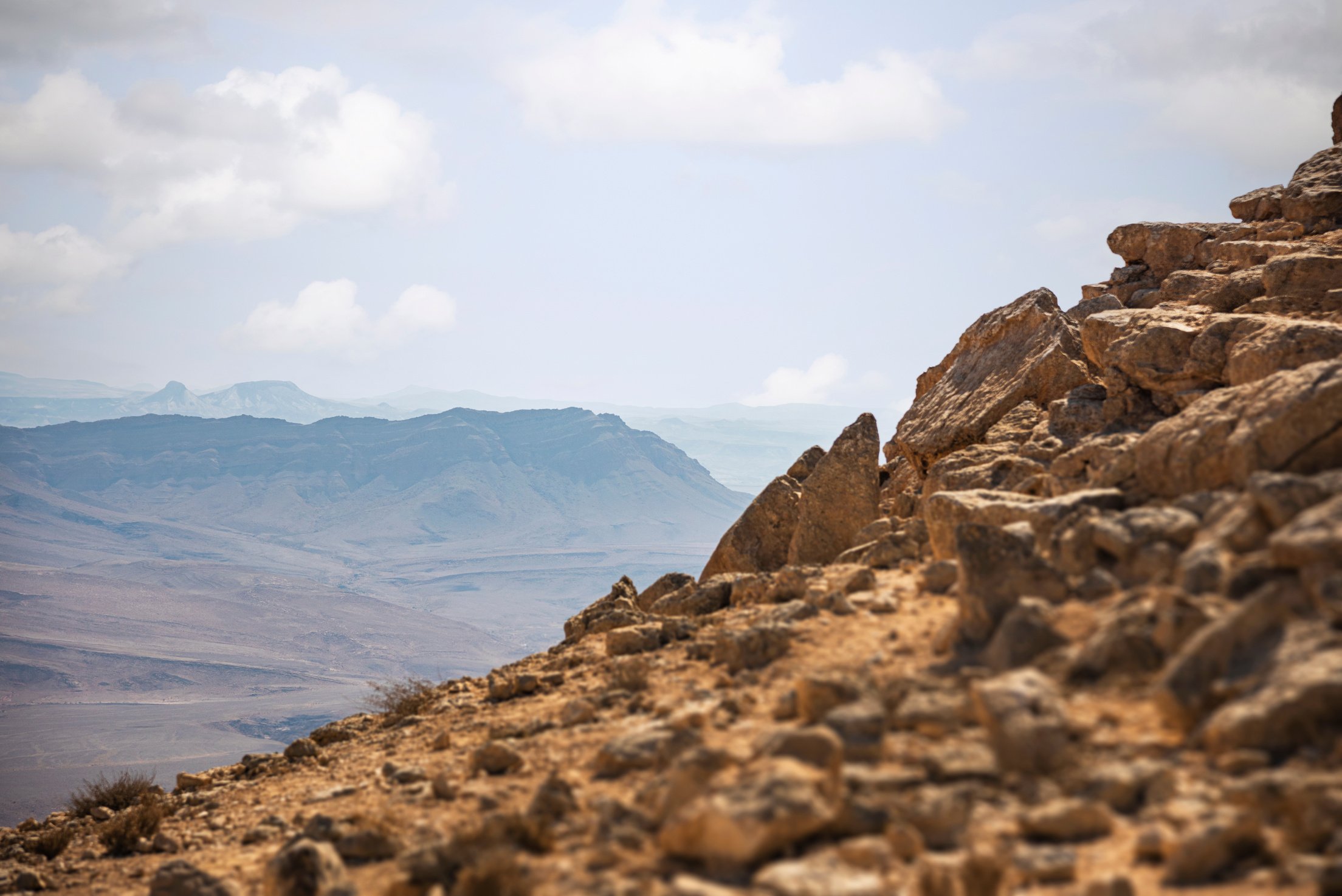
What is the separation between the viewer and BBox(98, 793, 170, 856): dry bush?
11875mm

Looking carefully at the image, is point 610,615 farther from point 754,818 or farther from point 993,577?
point 754,818

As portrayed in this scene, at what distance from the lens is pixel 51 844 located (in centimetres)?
1253

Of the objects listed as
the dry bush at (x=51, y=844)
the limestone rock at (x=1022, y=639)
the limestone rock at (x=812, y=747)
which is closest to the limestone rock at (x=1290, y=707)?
the limestone rock at (x=1022, y=639)

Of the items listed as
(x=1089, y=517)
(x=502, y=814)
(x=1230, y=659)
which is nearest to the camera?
(x=1230, y=659)

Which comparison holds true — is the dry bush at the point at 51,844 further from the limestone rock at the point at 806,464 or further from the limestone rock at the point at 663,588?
the limestone rock at the point at 806,464

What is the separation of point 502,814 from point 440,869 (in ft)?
2.30

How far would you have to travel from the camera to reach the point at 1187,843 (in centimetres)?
481

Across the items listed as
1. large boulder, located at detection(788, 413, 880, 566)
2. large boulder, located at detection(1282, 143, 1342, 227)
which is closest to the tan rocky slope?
large boulder, located at detection(788, 413, 880, 566)

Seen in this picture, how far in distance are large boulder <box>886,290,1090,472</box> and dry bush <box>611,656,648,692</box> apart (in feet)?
30.6

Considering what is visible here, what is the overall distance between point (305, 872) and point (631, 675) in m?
4.19

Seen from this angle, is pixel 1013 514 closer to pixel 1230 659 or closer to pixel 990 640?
pixel 990 640

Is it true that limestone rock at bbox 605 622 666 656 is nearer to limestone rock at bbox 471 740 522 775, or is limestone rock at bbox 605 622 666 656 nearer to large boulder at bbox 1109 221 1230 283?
limestone rock at bbox 471 740 522 775

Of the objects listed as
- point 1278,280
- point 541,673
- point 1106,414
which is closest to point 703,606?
point 541,673

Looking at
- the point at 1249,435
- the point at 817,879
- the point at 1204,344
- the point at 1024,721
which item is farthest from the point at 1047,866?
the point at 1204,344
